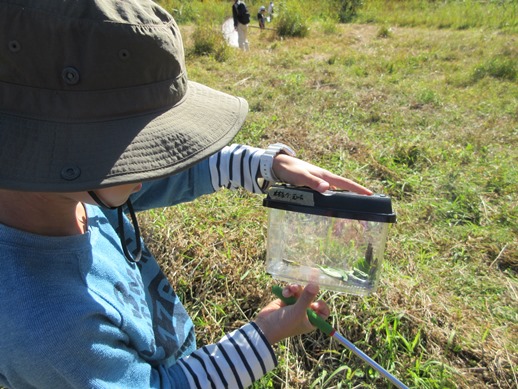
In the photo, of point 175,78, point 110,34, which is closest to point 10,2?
point 110,34

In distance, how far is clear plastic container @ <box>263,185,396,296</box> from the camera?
4.21ft

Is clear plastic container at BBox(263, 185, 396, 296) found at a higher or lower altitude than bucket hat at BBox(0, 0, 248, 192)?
lower

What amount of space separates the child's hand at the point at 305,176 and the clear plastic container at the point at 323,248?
0.30 ft

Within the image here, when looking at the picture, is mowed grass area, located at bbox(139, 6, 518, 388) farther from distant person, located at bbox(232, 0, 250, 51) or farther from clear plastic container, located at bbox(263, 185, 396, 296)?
distant person, located at bbox(232, 0, 250, 51)

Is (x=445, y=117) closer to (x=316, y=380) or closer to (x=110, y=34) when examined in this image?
(x=316, y=380)

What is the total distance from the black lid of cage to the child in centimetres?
27

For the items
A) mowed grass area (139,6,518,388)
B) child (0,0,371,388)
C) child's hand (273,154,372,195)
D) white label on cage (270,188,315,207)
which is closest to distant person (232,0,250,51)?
mowed grass area (139,6,518,388)

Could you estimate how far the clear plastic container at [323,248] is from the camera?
1.28m

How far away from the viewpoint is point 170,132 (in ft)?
2.58

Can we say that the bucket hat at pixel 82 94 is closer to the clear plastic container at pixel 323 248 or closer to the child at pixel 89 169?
the child at pixel 89 169

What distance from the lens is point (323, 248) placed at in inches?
55.9

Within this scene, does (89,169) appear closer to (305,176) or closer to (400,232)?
(305,176)

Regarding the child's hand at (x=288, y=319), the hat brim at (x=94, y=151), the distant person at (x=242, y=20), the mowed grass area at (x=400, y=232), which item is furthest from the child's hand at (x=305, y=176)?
the distant person at (x=242, y=20)

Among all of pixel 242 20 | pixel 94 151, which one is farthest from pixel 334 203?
pixel 242 20
